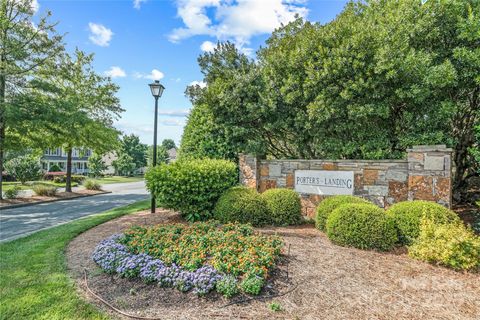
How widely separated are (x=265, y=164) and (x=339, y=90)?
268 centimetres

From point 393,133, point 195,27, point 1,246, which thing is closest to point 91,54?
point 195,27

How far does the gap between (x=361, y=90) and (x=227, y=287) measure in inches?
217

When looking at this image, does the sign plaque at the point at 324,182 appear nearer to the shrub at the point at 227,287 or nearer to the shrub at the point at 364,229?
the shrub at the point at 364,229

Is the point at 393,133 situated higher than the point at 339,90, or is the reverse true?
the point at 339,90

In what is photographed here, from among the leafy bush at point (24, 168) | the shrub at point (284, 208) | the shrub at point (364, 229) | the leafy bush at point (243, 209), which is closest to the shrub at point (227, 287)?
the shrub at point (364, 229)

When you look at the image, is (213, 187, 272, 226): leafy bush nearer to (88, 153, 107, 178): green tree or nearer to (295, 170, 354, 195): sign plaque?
(295, 170, 354, 195): sign plaque

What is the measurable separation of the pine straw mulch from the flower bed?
13cm

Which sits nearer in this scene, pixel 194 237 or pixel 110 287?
pixel 110 287

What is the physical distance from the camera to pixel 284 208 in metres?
6.08

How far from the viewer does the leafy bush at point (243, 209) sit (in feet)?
19.4

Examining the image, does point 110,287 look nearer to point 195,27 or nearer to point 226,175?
point 226,175

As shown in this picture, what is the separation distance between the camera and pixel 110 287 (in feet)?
10.8

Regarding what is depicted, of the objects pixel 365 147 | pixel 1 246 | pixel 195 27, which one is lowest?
pixel 1 246

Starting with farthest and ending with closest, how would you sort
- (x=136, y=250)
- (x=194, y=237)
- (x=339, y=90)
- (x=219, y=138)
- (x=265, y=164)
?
1. (x=219, y=138)
2. (x=265, y=164)
3. (x=339, y=90)
4. (x=194, y=237)
5. (x=136, y=250)
